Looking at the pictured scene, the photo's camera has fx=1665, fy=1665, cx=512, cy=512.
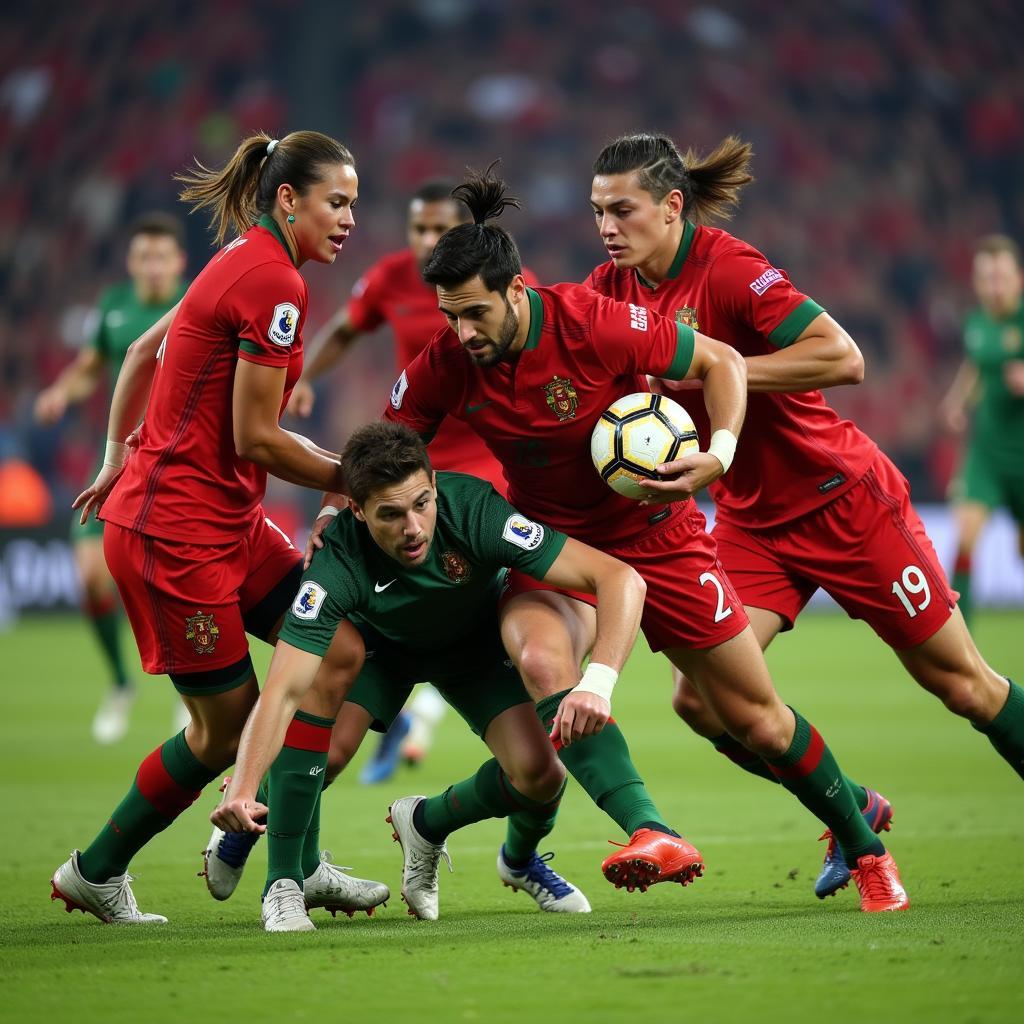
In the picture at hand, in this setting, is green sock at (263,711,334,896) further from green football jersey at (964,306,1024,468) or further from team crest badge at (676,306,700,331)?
green football jersey at (964,306,1024,468)

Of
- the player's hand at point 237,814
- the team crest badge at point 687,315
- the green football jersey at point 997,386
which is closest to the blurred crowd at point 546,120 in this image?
the green football jersey at point 997,386

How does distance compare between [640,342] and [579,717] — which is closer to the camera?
[579,717]

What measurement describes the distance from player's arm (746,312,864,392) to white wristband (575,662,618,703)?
3.45 ft

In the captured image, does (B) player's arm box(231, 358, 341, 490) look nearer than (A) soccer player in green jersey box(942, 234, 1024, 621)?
Yes

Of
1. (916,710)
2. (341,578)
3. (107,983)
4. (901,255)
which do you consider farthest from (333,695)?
(901,255)

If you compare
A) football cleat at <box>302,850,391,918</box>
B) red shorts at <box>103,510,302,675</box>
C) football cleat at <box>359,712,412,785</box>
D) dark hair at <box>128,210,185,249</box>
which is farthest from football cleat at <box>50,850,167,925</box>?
dark hair at <box>128,210,185,249</box>

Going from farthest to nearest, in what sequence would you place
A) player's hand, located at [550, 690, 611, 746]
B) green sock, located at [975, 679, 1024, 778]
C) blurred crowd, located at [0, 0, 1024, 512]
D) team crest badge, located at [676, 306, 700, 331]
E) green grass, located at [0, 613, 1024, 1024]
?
blurred crowd, located at [0, 0, 1024, 512] < green sock, located at [975, 679, 1024, 778] < team crest badge, located at [676, 306, 700, 331] < player's hand, located at [550, 690, 611, 746] < green grass, located at [0, 613, 1024, 1024]

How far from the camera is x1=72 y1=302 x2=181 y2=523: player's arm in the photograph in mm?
5367

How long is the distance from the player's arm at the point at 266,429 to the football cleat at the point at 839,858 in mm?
1978

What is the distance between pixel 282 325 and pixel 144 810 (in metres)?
1.55

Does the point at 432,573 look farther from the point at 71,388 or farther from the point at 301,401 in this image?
the point at 71,388

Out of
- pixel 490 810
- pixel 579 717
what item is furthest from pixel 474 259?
pixel 490 810

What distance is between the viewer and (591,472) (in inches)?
194

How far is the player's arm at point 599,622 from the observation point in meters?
4.34
